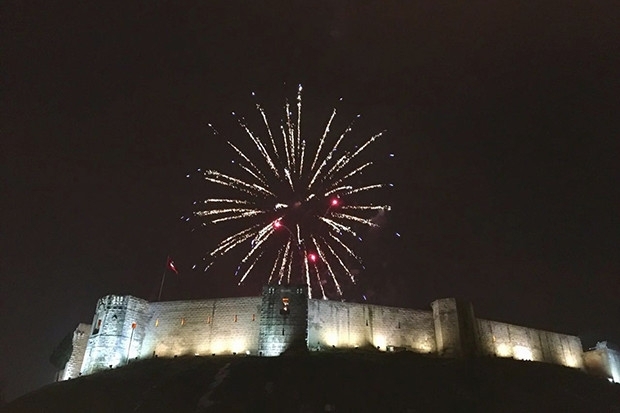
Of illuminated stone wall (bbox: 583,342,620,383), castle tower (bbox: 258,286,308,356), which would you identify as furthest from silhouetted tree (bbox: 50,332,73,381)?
illuminated stone wall (bbox: 583,342,620,383)

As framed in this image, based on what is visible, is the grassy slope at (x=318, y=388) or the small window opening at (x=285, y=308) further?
the small window opening at (x=285, y=308)

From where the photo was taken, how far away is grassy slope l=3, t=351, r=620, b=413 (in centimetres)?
4166

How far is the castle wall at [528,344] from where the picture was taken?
65.4 m

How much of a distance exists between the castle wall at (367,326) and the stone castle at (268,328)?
0.11m

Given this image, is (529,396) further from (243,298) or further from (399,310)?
(243,298)

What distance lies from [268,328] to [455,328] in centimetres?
2147

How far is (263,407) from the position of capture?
132 feet

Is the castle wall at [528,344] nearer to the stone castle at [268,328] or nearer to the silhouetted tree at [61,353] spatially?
the stone castle at [268,328]

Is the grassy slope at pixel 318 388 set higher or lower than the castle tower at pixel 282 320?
lower

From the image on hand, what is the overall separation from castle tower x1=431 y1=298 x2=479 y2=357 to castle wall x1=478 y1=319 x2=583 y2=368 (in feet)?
12.7

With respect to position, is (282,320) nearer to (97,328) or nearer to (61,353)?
(97,328)

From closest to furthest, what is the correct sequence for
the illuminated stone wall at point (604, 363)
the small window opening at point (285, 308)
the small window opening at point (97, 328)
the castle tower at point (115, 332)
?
1. the small window opening at point (285, 308)
2. the castle tower at point (115, 332)
3. the small window opening at point (97, 328)
4. the illuminated stone wall at point (604, 363)

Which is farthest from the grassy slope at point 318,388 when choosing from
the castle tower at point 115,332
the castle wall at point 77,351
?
the castle wall at point 77,351

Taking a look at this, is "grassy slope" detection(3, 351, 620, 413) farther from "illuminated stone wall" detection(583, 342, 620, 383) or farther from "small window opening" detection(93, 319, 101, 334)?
"illuminated stone wall" detection(583, 342, 620, 383)
